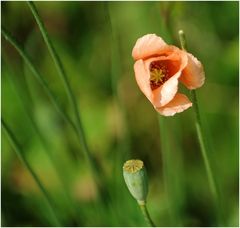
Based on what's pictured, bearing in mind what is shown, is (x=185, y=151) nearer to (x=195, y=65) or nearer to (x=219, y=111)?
(x=219, y=111)

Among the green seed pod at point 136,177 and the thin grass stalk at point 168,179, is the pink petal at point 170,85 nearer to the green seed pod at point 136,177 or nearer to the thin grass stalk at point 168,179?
the green seed pod at point 136,177

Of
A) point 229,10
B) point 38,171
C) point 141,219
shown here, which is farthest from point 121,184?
point 229,10

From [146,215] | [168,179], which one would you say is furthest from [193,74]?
[168,179]

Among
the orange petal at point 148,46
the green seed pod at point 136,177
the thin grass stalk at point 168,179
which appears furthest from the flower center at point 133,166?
the thin grass stalk at point 168,179

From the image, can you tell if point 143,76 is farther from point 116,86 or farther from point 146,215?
point 116,86

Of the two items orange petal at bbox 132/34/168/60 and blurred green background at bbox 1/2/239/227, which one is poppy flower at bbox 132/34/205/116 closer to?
orange petal at bbox 132/34/168/60
